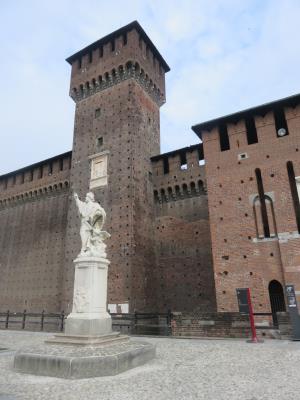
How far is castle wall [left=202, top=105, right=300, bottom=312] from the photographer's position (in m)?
14.1

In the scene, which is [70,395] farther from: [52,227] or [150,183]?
[52,227]

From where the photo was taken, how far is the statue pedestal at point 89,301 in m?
7.07

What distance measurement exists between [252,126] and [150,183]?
756 centimetres

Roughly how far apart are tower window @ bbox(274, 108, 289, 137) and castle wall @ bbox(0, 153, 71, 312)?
14922 mm

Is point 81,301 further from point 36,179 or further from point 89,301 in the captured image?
point 36,179

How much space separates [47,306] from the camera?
2170cm

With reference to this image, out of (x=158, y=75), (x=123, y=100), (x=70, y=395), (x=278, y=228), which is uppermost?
(x=158, y=75)

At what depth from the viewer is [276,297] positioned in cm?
1418

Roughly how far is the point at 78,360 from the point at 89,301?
5.46 feet

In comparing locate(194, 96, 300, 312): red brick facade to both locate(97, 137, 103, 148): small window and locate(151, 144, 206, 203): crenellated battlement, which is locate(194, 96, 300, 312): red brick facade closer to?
locate(151, 144, 206, 203): crenellated battlement

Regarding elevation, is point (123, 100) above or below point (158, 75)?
below

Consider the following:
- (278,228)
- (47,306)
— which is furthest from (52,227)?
(278,228)

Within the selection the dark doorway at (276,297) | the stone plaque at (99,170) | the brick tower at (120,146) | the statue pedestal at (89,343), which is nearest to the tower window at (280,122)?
the dark doorway at (276,297)

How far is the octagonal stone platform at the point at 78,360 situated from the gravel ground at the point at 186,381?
177 millimetres
